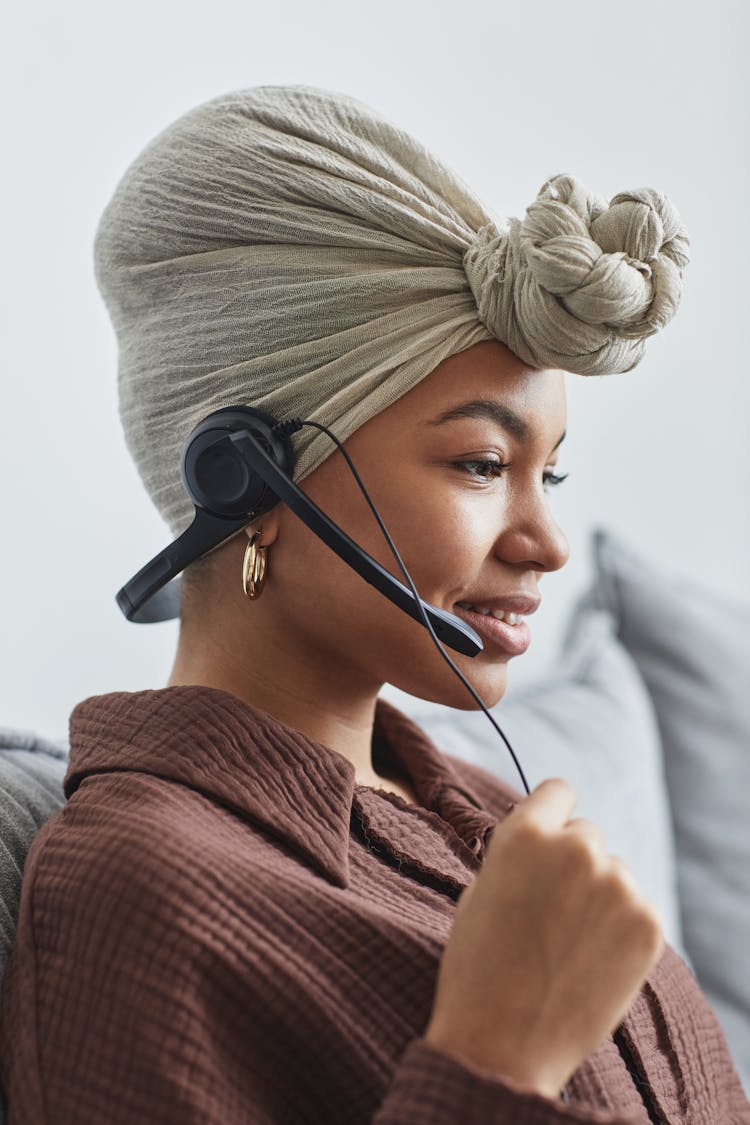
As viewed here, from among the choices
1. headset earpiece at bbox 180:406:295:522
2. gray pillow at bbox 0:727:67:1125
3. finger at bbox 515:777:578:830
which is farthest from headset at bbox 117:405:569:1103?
gray pillow at bbox 0:727:67:1125

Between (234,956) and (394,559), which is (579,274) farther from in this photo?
(234,956)

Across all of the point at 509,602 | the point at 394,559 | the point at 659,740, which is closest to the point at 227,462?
the point at 394,559

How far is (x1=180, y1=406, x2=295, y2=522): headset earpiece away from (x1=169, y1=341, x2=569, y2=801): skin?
0.03 meters

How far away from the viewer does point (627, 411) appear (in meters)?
2.01

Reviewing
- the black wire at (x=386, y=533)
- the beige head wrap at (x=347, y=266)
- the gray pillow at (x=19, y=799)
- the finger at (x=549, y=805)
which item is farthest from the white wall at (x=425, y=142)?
the finger at (x=549, y=805)

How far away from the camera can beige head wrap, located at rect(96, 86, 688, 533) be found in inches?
34.3

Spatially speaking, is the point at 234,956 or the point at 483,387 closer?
the point at 234,956

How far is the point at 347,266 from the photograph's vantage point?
2.96 feet

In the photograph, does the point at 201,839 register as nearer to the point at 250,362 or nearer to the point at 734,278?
the point at 250,362

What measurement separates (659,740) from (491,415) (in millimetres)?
860

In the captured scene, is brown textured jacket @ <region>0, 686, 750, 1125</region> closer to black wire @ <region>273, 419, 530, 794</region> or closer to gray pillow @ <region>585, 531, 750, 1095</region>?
black wire @ <region>273, 419, 530, 794</region>

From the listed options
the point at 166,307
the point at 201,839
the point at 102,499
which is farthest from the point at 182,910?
the point at 102,499

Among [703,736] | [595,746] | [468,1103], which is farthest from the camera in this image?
[703,736]

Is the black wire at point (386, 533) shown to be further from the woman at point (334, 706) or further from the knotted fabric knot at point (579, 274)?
the knotted fabric knot at point (579, 274)
